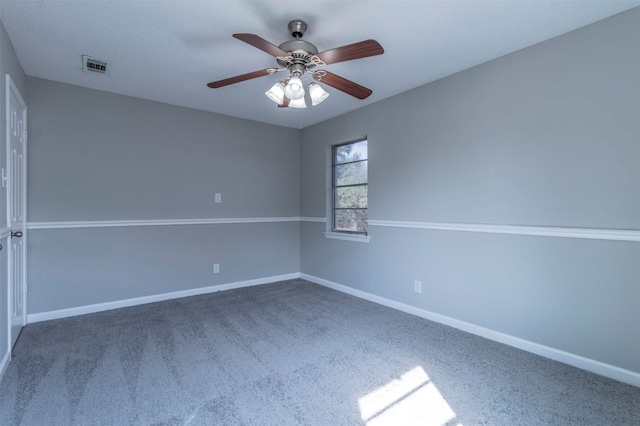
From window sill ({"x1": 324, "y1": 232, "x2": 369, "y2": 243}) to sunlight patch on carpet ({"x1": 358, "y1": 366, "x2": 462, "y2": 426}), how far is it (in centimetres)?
190

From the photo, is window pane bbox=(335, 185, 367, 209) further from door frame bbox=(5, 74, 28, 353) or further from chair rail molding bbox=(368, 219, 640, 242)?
door frame bbox=(5, 74, 28, 353)

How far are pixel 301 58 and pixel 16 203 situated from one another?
8.80ft

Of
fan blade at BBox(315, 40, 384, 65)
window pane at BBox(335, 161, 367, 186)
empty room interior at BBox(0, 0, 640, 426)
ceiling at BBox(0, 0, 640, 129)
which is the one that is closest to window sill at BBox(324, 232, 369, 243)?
empty room interior at BBox(0, 0, 640, 426)

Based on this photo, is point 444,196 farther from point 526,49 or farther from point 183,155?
point 183,155

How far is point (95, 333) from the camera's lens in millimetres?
2715

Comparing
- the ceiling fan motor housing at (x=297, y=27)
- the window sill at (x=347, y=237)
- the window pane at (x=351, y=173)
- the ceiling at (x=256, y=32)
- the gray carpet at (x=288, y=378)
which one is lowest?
the gray carpet at (x=288, y=378)

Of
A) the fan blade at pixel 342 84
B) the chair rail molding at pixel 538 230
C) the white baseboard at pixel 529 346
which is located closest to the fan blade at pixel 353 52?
the fan blade at pixel 342 84

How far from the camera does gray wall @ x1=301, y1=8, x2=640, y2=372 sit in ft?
6.52

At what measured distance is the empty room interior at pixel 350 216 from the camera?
1901 mm

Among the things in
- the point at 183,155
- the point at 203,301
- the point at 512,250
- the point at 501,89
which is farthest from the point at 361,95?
the point at 203,301

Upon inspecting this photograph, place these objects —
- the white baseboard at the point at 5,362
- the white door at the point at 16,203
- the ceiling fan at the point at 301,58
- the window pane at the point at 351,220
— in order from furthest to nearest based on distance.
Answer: the window pane at the point at 351,220 → the white door at the point at 16,203 → the white baseboard at the point at 5,362 → the ceiling fan at the point at 301,58

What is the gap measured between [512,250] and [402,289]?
119 centimetres

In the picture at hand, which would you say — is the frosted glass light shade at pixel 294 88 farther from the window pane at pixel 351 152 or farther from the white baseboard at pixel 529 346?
the white baseboard at pixel 529 346

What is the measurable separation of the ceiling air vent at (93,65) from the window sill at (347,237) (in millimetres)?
3035
